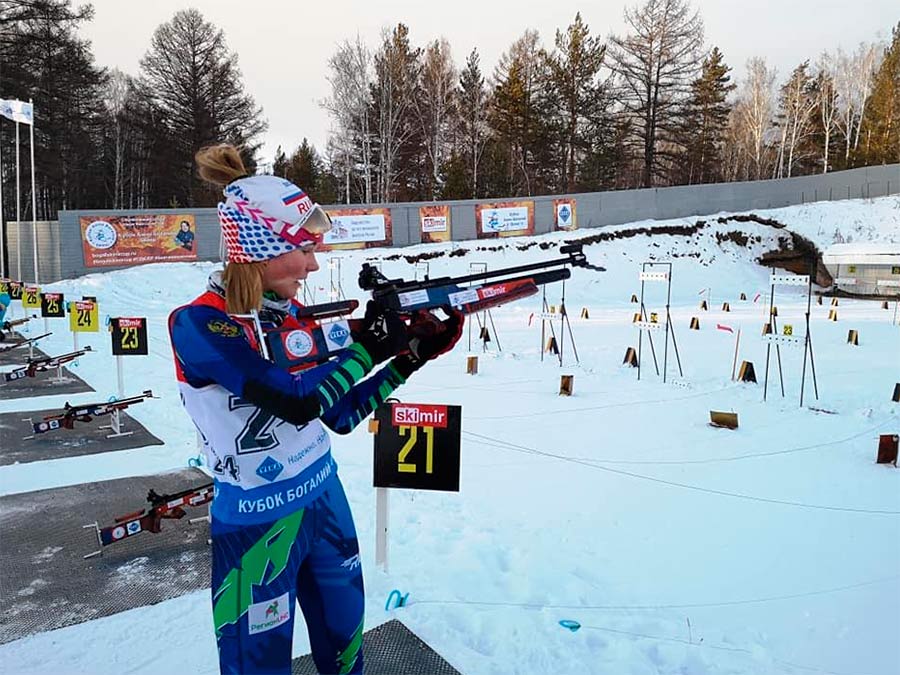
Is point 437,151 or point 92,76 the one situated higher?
point 92,76

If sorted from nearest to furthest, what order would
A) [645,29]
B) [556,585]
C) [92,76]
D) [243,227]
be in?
[243,227] → [556,585] → [92,76] → [645,29]

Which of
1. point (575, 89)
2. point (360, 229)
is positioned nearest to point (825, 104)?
point (575, 89)

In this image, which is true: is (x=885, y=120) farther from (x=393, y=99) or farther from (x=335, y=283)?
(x=335, y=283)

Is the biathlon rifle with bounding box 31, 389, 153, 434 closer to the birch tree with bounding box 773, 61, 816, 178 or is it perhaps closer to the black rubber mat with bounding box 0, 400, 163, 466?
the black rubber mat with bounding box 0, 400, 163, 466

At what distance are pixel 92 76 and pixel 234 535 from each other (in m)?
34.2

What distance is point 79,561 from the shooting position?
3.62m

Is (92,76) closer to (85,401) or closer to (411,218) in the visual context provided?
(411,218)

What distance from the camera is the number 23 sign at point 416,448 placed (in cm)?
342

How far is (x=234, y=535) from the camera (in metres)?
1.65

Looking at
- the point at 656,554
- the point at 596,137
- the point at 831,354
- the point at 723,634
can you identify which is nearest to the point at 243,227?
the point at 723,634

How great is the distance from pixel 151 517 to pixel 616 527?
3149 mm

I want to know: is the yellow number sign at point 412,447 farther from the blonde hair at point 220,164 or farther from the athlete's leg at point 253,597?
the blonde hair at point 220,164

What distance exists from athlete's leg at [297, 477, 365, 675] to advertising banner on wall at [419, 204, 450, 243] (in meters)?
22.8

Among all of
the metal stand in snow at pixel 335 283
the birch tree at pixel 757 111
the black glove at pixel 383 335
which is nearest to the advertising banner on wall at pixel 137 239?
the metal stand in snow at pixel 335 283
